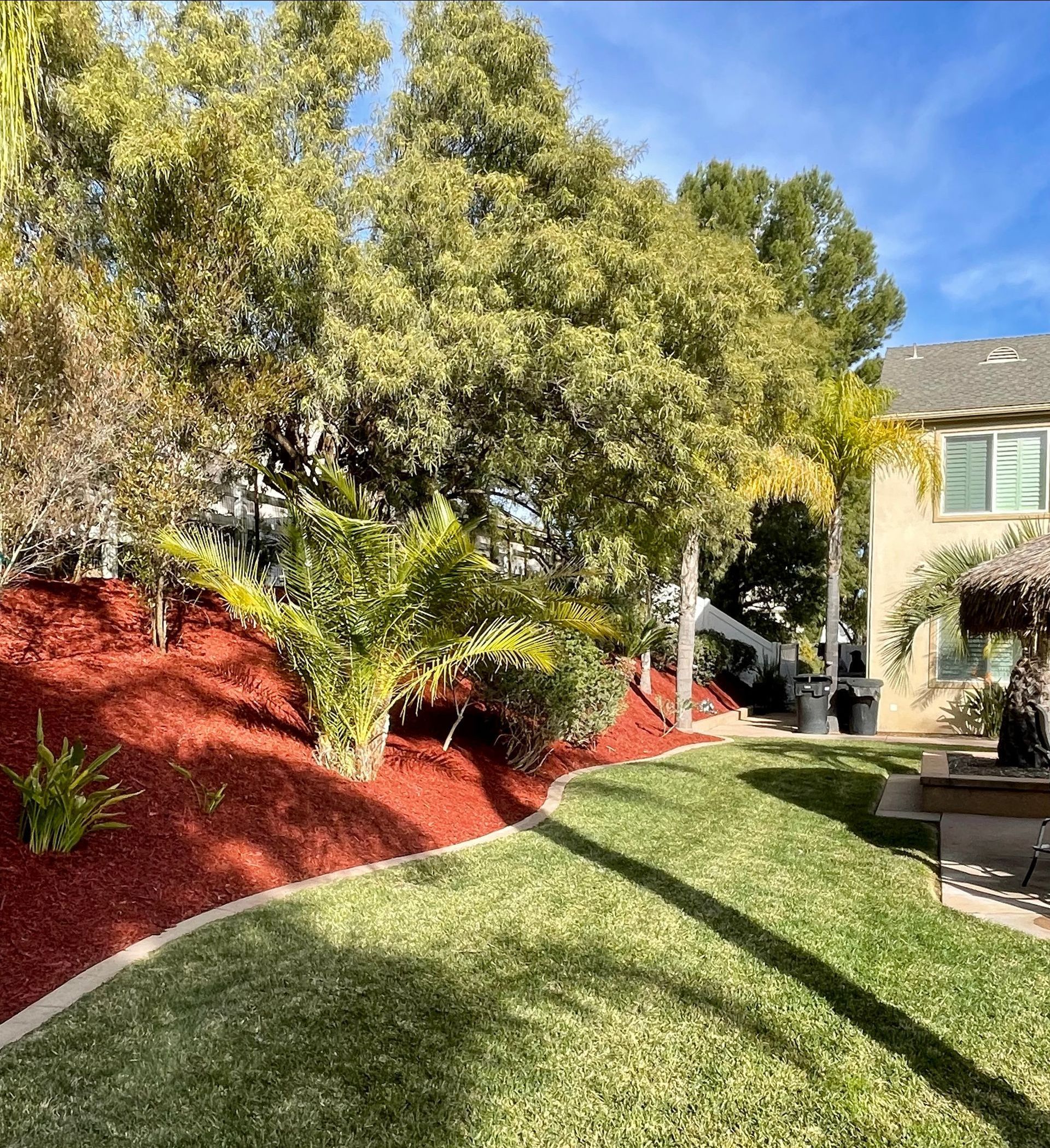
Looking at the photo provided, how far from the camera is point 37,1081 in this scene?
3158 mm

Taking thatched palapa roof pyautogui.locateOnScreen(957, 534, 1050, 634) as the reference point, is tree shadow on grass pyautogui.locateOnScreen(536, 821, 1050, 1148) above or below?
below

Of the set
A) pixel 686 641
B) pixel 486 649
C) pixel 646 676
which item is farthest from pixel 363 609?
pixel 646 676

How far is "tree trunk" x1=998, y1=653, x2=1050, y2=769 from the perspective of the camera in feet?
30.0

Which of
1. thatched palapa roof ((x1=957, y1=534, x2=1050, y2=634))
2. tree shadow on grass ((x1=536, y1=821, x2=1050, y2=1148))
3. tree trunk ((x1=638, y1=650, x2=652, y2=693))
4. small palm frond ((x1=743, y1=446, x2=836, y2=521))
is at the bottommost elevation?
tree shadow on grass ((x1=536, y1=821, x2=1050, y2=1148))

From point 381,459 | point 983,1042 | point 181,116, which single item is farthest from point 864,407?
point 983,1042

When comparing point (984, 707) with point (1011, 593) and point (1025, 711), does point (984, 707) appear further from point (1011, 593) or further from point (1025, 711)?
point (1011, 593)

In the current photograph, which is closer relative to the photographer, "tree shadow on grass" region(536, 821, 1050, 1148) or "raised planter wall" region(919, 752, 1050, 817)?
"tree shadow on grass" region(536, 821, 1050, 1148)

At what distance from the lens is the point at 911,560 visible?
55.8 ft

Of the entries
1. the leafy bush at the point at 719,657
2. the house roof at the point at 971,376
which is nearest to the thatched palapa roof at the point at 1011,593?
the house roof at the point at 971,376

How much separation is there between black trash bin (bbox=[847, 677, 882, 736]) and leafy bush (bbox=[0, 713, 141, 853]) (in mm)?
13979

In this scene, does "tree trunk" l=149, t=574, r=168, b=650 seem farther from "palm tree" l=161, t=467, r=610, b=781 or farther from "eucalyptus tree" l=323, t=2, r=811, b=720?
"eucalyptus tree" l=323, t=2, r=811, b=720

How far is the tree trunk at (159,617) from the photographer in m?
9.04

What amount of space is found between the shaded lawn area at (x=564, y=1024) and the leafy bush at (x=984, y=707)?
10463 mm

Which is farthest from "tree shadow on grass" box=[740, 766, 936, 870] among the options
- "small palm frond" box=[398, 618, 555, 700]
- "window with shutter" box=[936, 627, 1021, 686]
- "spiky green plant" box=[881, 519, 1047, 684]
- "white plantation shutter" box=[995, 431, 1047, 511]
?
"white plantation shutter" box=[995, 431, 1047, 511]
